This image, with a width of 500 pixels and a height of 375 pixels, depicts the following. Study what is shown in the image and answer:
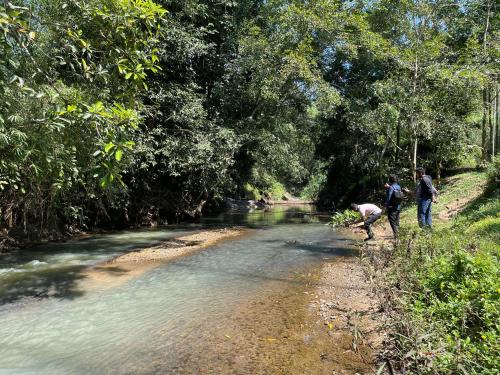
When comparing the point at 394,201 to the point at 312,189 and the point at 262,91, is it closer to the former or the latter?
the point at 262,91

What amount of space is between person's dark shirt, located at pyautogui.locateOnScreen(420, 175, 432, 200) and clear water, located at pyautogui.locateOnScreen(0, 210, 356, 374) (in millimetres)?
A: 3065

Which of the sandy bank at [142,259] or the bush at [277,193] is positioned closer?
the sandy bank at [142,259]

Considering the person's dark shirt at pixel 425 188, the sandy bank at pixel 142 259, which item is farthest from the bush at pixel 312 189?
the person's dark shirt at pixel 425 188

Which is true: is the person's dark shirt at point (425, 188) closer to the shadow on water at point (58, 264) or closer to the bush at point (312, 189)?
the shadow on water at point (58, 264)

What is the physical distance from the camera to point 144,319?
6.73 m

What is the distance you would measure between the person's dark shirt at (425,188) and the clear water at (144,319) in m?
3.07

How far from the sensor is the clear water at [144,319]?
521 cm

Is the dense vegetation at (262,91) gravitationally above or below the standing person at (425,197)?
above

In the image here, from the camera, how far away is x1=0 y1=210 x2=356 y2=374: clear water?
521 cm

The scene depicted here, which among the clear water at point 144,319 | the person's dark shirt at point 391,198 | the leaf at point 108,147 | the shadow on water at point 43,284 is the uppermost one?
the leaf at point 108,147

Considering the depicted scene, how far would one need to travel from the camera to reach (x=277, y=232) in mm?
17688

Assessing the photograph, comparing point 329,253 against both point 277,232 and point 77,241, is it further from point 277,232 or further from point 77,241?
point 77,241

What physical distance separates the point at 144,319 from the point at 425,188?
8750 millimetres

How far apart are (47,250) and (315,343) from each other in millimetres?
11038
